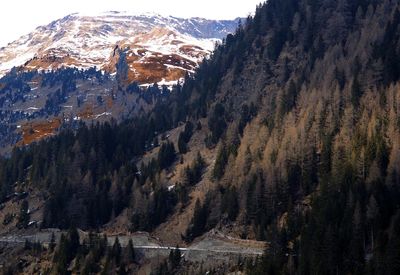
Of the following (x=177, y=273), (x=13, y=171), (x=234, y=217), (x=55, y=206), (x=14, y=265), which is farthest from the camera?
(x=13, y=171)

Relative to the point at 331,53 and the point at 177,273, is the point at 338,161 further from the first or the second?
the point at 331,53

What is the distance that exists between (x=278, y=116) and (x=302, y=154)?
27.1 meters

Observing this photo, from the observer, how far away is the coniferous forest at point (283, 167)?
100625 mm

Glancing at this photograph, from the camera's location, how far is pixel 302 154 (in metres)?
133

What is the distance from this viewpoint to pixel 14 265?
142375mm

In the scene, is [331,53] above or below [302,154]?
above

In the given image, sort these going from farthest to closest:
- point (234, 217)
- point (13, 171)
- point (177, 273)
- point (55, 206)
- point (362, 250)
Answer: point (13, 171) → point (55, 206) → point (234, 217) → point (177, 273) → point (362, 250)

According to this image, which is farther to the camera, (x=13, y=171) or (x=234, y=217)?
(x=13, y=171)

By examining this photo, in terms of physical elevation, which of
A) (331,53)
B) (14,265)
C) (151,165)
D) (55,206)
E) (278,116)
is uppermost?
(331,53)

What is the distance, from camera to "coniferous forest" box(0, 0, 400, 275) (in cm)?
10062

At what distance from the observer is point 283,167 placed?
133 metres

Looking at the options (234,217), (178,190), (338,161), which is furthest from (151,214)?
(338,161)

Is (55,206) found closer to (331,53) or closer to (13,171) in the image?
(13,171)

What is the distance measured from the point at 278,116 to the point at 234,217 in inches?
1565
